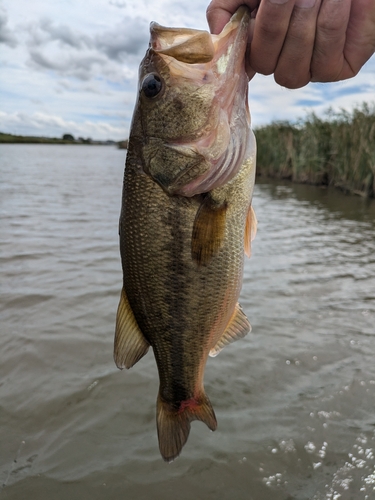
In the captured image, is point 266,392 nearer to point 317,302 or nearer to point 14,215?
point 317,302

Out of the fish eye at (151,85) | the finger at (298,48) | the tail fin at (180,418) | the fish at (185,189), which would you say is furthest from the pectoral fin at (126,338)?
Result: the finger at (298,48)

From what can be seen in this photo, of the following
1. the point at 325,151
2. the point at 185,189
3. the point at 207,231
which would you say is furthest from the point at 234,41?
the point at 325,151

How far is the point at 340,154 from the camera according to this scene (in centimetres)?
1778

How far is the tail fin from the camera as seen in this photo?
2195mm

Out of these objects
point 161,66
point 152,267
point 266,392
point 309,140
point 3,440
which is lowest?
point 3,440

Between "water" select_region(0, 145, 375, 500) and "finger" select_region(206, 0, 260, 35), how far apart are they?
9.01 feet

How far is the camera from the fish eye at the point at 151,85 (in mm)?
2021

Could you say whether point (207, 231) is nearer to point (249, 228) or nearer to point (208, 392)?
point (249, 228)

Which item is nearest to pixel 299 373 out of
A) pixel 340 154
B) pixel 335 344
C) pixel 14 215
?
pixel 335 344

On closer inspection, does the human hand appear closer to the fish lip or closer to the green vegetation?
the fish lip

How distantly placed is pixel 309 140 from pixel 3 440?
19.1m

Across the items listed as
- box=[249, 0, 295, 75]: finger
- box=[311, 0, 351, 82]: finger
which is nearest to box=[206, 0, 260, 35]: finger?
box=[249, 0, 295, 75]: finger

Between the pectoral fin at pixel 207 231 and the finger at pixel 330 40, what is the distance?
734mm

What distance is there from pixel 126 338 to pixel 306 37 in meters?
1.56
